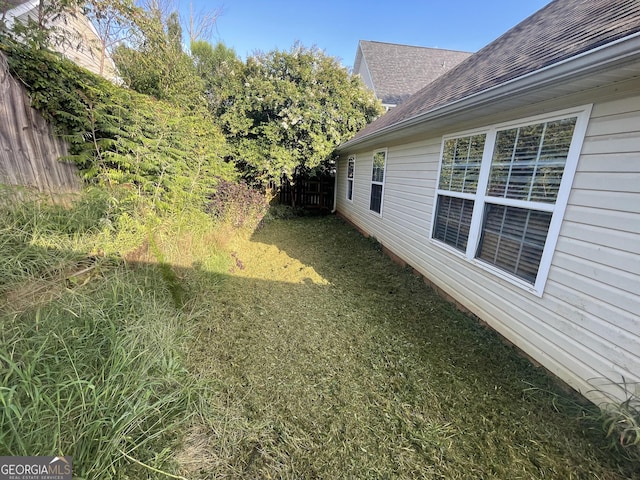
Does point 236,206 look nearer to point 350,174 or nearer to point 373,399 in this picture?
point 350,174

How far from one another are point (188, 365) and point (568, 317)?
3317mm

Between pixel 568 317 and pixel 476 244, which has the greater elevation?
pixel 476 244

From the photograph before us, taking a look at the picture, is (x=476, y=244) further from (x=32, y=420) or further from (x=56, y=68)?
(x=56, y=68)

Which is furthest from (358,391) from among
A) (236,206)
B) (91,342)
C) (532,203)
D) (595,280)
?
(236,206)

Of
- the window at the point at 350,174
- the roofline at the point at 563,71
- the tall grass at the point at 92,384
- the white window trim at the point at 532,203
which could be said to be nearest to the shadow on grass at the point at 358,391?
the tall grass at the point at 92,384

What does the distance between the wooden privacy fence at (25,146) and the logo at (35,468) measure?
291cm

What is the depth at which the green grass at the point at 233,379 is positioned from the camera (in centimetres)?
151

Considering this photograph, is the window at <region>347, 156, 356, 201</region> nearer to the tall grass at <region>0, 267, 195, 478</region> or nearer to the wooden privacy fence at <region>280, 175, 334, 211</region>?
the wooden privacy fence at <region>280, 175, 334, 211</region>

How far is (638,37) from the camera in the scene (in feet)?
4.36

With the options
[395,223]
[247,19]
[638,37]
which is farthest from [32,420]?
[247,19]

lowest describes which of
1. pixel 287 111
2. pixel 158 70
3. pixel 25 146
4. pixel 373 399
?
pixel 373 399

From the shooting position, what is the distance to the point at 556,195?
7.11 ft

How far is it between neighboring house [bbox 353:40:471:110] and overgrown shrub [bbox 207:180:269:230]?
8.46 metres

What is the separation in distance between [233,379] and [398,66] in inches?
617
